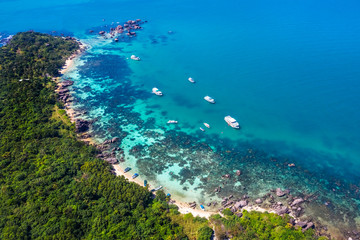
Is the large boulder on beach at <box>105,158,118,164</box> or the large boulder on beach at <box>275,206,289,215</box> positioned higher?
the large boulder on beach at <box>275,206,289,215</box>

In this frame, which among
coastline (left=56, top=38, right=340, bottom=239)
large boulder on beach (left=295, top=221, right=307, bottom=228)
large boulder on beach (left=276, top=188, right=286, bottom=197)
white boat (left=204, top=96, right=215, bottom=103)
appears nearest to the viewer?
large boulder on beach (left=295, top=221, right=307, bottom=228)

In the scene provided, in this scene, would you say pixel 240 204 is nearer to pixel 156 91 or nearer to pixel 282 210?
pixel 282 210

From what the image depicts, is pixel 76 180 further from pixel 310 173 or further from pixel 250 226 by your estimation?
pixel 310 173

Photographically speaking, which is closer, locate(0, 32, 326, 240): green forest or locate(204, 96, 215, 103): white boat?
locate(0, 32, 326, 240): green forest

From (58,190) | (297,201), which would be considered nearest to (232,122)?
(297,201)

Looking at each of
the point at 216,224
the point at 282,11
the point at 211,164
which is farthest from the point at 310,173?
the point at 282,11

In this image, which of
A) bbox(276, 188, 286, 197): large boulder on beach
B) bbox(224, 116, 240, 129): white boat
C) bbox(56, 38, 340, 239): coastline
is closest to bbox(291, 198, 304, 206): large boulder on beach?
bbox(276, 188, 286, 197): large boulder on beach

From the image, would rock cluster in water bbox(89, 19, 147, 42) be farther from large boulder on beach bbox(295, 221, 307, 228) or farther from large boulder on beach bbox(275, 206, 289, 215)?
large boulder on beach bbox(295, 221, 307, 228)
